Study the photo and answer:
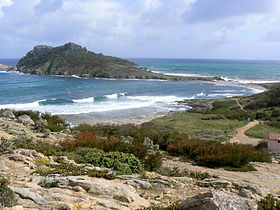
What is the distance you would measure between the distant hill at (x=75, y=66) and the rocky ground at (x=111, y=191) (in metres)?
97.1

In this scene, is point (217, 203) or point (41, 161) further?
point (41, 161)

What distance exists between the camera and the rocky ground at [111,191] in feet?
18.1

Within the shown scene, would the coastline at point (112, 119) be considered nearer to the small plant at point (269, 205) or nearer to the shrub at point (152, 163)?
the shrub at point (152, 163)

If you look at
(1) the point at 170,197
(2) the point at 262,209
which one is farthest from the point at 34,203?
(2) the point at 262,209

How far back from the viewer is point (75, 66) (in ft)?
414

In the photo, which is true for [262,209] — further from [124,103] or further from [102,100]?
[102,100]

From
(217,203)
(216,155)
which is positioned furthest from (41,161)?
(216,155)

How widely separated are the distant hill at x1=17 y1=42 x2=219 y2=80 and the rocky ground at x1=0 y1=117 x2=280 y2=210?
97.1 metres

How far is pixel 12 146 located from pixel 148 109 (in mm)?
38926

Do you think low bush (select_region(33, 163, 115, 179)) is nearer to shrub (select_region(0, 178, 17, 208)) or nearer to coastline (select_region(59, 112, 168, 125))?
shrub (select_region(0, 178, 17, 208))

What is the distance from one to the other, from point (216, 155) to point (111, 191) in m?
8.47

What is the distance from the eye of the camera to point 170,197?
7539 millimetres

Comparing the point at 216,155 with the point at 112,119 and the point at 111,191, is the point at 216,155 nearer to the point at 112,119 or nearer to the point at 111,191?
the point at 111,191

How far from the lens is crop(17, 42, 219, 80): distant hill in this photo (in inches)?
4469
